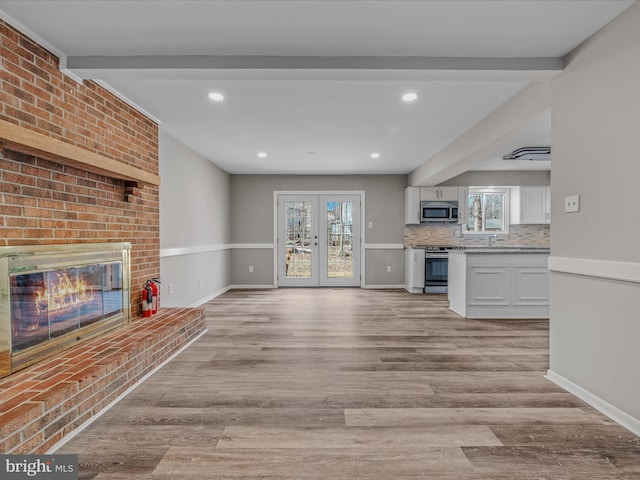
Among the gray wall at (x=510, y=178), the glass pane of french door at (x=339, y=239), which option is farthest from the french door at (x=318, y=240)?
the gray wall at (x=510, y=178)

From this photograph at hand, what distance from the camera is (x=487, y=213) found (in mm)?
6820

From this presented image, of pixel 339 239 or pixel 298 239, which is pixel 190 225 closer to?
pixel 298 239

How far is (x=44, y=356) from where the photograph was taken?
7.09ft

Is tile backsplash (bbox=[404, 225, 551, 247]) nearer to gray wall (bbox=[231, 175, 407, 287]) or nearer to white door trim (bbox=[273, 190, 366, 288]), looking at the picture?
gray wall (bbox=[231, 175, 407, 287])

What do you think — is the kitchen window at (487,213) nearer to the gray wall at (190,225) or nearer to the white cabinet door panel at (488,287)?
the white cabinet door panel at (488,287)

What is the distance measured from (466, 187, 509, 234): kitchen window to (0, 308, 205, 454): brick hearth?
5910 millimetres

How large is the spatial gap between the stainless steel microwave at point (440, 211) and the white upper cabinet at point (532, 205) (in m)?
1.18

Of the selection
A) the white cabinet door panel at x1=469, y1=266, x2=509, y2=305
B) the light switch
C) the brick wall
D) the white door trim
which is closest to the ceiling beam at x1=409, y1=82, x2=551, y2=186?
the light switch

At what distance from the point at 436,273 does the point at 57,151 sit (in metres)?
5.73

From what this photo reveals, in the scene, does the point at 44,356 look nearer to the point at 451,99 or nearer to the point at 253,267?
the point at 451,99

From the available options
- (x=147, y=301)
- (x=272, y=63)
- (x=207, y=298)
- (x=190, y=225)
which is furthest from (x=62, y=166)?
(x=207, y=298)

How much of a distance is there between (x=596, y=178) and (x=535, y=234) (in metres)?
5.31

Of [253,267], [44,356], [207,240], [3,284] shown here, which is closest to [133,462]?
[44,356]

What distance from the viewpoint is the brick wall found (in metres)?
2.02
